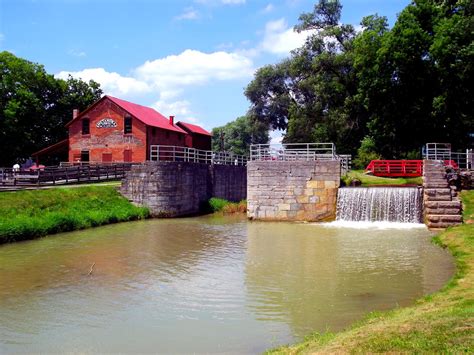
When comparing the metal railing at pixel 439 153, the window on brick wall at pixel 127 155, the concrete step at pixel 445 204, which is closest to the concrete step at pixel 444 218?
the concrete step at pixel 445 204

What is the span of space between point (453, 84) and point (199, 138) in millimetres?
26684

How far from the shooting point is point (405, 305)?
10203 mm

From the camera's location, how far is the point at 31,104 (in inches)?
1825

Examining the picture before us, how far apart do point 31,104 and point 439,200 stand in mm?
37751

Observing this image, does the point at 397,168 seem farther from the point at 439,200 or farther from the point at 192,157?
the point at 192,157

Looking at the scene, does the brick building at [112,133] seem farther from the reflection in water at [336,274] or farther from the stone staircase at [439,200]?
the stone staircase at [439,200]

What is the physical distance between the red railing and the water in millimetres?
12029

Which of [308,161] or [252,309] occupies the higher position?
[308,161]

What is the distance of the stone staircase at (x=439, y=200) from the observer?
70.3 ft

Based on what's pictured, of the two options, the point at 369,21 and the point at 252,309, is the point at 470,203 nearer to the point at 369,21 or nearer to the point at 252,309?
the point at 252,309

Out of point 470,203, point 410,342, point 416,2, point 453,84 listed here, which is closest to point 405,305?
point 410,342

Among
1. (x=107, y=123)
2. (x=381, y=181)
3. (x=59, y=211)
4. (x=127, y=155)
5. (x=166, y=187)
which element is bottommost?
(x=59, y=211)

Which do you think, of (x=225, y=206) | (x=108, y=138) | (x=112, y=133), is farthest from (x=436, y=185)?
(x=108, y=138)

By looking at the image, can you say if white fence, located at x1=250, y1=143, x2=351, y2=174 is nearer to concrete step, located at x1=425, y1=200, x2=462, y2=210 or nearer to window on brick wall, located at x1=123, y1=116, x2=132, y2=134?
concrete step, located at x1=425, y1=200, x2=462, y2=210
